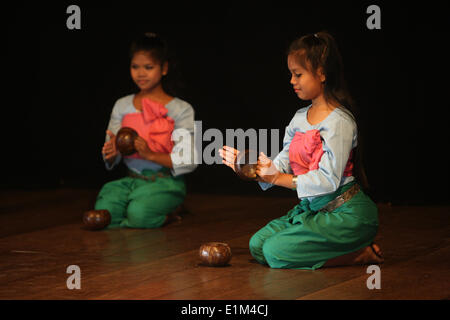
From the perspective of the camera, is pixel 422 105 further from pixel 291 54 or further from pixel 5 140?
pixel 5 140

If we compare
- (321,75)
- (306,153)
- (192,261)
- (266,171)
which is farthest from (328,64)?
(192,261)

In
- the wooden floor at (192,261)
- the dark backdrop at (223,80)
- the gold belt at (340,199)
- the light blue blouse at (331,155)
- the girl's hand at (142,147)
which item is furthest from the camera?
the dark backdrop at (223,80)

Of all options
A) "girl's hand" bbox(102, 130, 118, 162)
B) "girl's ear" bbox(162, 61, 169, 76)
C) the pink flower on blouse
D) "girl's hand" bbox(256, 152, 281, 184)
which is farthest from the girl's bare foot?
"girl's ear" bbox(162, 61, 169, 76)

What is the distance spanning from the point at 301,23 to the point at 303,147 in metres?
1.93

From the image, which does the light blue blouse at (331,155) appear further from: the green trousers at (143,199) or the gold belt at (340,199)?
the green trousers at (143,199)

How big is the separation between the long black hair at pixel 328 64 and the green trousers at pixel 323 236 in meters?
0.15

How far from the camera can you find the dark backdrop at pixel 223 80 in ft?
15.6

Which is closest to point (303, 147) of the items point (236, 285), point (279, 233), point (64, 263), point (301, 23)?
point (279, 233)

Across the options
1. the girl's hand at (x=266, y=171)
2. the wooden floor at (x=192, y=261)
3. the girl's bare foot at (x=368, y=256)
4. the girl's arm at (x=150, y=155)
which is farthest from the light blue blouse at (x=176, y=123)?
the girl's bare foot at (x=368, y=256)

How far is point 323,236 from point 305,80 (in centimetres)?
66

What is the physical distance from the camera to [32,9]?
5.79 meters

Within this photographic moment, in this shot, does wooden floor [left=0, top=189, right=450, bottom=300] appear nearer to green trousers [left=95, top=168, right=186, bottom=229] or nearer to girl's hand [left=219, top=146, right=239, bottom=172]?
green trousers [left=95, top=168, right=186, bottom=229]

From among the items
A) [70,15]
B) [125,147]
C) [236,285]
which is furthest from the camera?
[70,15]

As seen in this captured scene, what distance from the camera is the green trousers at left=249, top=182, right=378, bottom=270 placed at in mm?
3158
